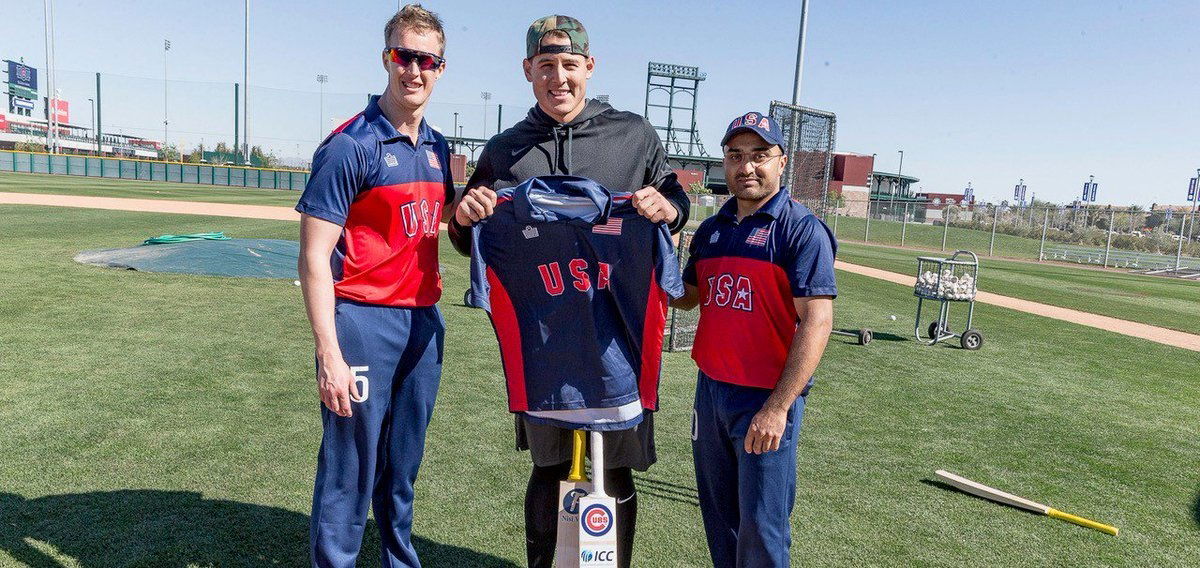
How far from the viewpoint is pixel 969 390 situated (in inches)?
275

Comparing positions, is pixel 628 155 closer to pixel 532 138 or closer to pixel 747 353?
pixel 532 138

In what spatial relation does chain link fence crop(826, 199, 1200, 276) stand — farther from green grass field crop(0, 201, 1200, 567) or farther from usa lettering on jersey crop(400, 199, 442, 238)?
usa lettering on jersey crop(400, 199, 442, 238)

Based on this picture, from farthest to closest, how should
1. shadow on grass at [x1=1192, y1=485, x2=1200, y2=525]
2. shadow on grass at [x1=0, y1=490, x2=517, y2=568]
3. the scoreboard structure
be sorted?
1. the scoreboard structure
2. shadow on grass at [x1=1192, y1=485, x2=1200, y2=525]
3. shadow on grass at [x1=0, y1=490, x2=517, y2=568]

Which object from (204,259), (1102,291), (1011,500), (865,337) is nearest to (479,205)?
(1011,500)

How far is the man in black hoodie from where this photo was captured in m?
2.44

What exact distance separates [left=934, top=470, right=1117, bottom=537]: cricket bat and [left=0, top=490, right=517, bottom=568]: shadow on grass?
279 centimetres

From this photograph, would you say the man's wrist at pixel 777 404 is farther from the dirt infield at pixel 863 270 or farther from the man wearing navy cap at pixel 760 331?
the dirt infield at pixel 863 270

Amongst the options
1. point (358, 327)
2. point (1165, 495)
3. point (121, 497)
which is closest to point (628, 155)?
point (358, 327)

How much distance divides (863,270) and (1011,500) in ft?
50.6

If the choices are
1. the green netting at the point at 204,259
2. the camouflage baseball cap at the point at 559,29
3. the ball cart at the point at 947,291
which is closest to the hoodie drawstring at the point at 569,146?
the camouflage baseball cap at the point at 559,29

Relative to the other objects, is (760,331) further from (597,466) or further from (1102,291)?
(1102,291)

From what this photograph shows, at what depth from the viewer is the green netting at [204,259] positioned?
10.9 meters

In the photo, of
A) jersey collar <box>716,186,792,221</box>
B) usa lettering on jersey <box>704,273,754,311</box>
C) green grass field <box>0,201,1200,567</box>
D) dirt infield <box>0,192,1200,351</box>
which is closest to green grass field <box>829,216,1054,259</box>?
dirt infield <box>0,192,1200,351</box>

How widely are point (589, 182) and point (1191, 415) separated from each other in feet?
22.6
